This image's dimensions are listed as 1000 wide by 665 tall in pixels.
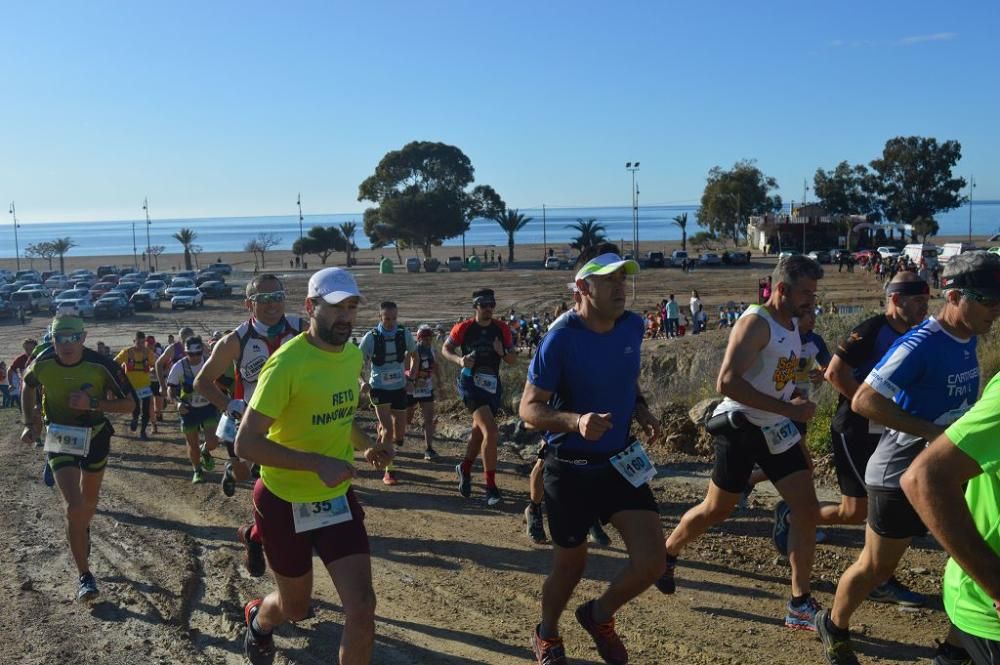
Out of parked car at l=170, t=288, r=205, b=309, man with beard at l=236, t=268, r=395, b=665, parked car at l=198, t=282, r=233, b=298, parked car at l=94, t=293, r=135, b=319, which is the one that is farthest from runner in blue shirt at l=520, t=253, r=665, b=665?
parked car at l=198, t=282, r=233, b=298

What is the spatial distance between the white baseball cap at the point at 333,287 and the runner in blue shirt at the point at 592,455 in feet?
3.25

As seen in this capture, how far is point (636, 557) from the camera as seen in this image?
14.2 feet

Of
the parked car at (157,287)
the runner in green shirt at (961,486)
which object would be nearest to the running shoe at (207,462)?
the runner in green shirt at (961,486)

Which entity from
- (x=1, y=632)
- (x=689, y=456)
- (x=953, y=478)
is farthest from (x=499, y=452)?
(x=953, y=478)

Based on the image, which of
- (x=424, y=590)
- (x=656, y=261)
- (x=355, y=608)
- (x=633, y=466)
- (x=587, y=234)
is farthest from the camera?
(x=656, y=261)

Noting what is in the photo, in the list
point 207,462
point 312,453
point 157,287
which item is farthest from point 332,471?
point 157,287

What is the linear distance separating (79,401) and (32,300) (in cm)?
4971

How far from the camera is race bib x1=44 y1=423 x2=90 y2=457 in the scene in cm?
625

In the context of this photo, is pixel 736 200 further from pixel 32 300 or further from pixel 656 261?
pixel 32 300

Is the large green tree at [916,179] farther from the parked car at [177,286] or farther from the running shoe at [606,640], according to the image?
the running shoe at [606,640]

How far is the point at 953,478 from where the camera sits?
247cm

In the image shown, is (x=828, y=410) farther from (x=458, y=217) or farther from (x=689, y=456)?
(x=458, y=217)

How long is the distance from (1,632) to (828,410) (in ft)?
24.1

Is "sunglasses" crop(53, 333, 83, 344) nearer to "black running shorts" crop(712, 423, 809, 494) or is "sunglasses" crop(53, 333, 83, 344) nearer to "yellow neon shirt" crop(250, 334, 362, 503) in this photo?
"yellow neon shirt" crop(250, 334, 362, 503)
